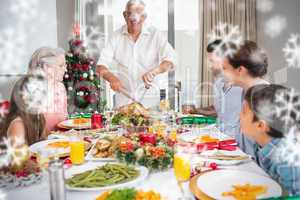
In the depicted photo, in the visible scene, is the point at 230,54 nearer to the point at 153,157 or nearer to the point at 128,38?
the point at 153,157

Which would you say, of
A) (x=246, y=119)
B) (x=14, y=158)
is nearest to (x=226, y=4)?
(x=246, y=119)

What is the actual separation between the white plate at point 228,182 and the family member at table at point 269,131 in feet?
0.20

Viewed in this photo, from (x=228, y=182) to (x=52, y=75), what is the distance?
93 centimetres

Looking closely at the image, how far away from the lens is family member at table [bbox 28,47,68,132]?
133cm

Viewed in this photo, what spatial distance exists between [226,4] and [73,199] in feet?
6.09

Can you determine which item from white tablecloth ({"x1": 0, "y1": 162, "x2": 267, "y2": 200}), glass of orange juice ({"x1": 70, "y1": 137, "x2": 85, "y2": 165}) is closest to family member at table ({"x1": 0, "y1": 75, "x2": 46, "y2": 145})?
glass of orange juice ({"x1": 70, "y1": 137, "x2": 85, "y2": 165})

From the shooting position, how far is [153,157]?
817 millimetres

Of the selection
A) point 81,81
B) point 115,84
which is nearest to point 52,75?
point 115,84
